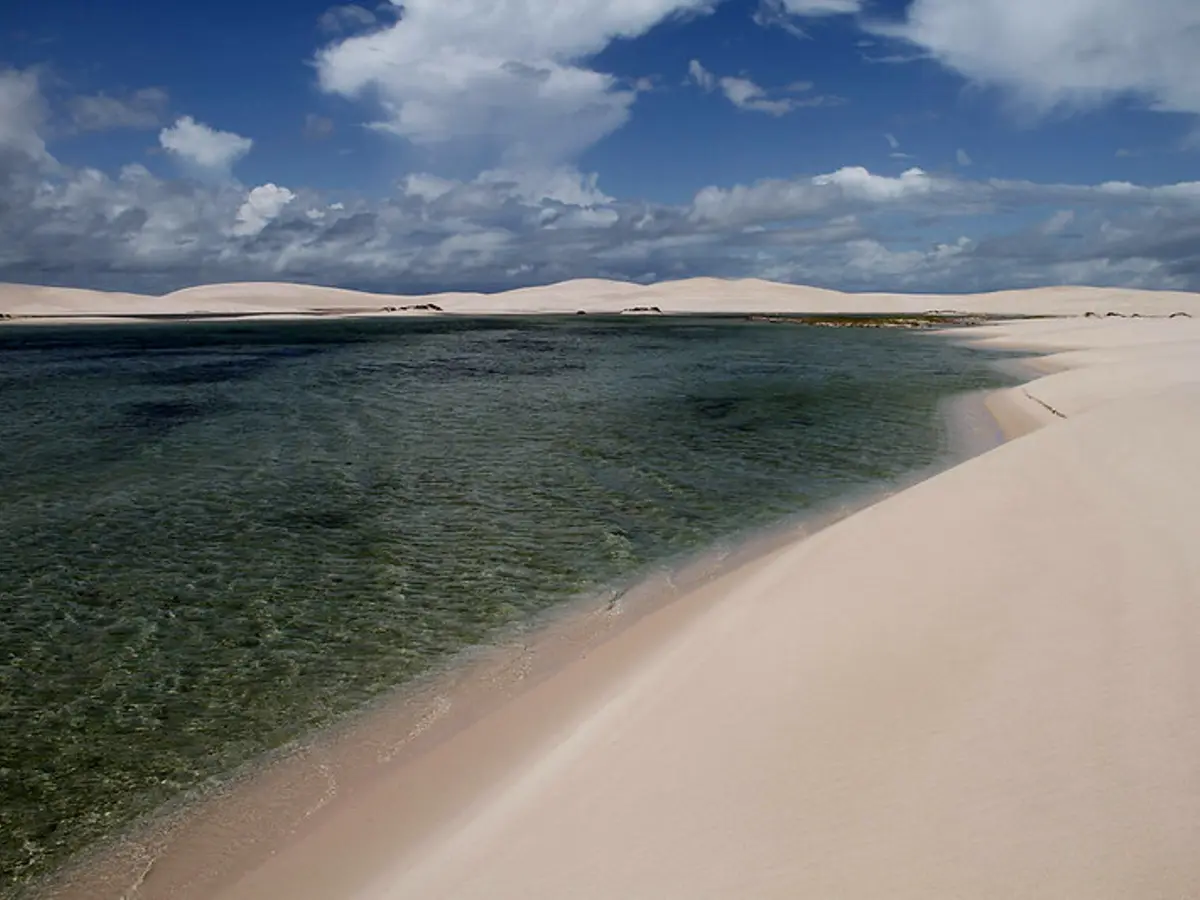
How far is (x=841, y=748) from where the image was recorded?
16.9 ft

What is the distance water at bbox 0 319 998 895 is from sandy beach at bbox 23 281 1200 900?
128 centimetres

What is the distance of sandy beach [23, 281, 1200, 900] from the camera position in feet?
13.2

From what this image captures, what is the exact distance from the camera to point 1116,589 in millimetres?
7000

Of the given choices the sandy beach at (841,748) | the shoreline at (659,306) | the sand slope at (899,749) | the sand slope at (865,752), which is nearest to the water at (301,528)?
the sandy beach at (841,748)

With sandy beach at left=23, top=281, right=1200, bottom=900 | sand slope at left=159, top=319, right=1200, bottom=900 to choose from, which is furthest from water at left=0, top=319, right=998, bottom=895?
sand slope at left=159, top=319, right=1200, bottom=900

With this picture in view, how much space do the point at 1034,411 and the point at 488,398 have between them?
687 inches

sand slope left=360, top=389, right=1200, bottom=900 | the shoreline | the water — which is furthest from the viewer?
the shoreline

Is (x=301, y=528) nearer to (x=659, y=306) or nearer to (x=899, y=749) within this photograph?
(x=899, y=749)

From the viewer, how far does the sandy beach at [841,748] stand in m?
4.02

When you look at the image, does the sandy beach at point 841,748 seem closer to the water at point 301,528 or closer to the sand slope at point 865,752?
the sand slope at point 865,752

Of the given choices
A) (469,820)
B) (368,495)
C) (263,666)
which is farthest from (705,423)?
(469,820)

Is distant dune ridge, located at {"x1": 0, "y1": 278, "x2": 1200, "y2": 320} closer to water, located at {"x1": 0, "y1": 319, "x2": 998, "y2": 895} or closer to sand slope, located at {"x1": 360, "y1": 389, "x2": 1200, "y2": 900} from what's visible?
water, located at {"x1": 0, "y1": 319, "x2": 998, "y2": 895}

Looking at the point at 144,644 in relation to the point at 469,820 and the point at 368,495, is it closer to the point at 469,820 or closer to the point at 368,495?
the point at 469,820

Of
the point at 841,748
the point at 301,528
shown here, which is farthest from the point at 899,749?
the point at 301,528
